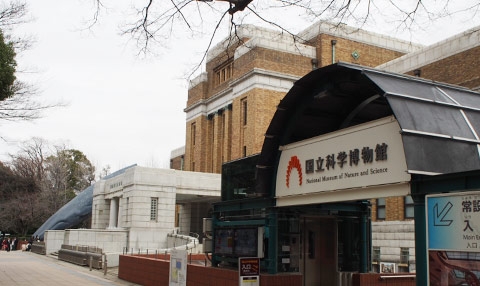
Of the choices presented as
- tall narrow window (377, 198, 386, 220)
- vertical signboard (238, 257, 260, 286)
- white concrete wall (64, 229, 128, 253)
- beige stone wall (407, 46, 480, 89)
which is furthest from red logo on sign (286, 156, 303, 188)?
white concrete wall (64, 229, 128, 253)

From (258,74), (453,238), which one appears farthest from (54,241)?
(453,238)

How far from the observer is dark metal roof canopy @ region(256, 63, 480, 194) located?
991cm

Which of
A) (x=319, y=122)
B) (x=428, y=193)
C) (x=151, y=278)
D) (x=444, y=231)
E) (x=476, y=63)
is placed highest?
(x=476, y=63)

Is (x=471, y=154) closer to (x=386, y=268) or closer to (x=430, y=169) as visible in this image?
(x=430, y=169)

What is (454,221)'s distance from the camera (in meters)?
8.53

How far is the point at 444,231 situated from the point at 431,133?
6.70ft

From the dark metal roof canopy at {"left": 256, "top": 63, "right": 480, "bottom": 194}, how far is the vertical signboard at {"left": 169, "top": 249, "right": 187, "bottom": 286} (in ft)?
8.38

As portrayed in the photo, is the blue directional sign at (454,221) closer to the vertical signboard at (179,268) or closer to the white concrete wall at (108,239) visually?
the vertical signboard at (179,268)

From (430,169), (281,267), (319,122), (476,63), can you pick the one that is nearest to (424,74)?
(476,63)

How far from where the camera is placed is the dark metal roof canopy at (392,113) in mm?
9914

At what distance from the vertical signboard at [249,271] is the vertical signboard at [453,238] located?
478 cm

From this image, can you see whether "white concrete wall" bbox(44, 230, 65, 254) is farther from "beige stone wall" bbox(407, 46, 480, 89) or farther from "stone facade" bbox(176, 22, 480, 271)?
"beige stone wall" bbox(407, 46, 480, 89)

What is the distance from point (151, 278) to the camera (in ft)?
65.1

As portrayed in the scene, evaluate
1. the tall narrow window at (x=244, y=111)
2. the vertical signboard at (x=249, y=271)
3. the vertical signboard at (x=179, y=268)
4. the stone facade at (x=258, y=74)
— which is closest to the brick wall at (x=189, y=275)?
the vertical signboard at (x=249, y=271)
